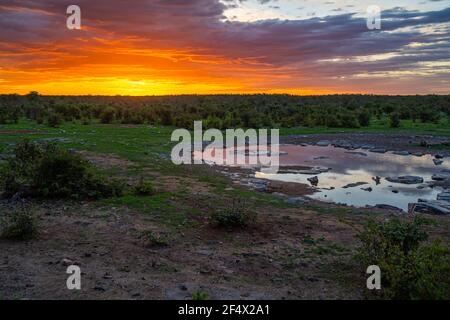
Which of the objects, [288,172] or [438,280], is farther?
[288,172]

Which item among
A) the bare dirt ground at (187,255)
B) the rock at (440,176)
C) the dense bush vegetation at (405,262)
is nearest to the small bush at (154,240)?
the bare dirt ground at (187,255)

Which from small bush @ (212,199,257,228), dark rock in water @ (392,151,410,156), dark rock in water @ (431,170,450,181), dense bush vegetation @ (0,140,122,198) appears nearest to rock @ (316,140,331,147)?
dark rock in water @ (392,151,410,156)

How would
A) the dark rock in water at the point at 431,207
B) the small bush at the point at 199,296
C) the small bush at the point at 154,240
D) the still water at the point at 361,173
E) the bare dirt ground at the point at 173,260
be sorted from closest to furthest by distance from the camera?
the small bush at the point at 199,296
the bare dirt ground at the point at 173,260
the small bush at the point at 154,240
the dark rock in water at the point at 431,207
the still water at the point at 361,173

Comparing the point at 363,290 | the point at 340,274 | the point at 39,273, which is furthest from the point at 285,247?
the point at 39,273

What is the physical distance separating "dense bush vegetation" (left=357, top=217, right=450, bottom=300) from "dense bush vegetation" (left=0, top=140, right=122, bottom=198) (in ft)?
23.5

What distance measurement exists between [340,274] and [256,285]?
1.52m

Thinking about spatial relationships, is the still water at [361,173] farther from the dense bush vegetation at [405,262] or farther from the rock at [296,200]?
the dense bush vegetation at [405,262]

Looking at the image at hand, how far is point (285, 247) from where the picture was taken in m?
8.45

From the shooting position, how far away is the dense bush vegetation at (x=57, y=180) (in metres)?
11.5

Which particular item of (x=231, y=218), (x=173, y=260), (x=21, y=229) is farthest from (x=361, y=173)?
(x=21, y=229)

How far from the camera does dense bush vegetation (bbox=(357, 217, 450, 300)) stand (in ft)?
19.5

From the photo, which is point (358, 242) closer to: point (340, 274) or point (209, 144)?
point (340, 274)

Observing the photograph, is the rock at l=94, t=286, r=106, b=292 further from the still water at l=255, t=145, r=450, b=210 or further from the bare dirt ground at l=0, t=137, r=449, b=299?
the still water at l=255, t=145, r=450, b=210

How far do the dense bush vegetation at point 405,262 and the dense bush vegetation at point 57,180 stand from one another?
716cm
